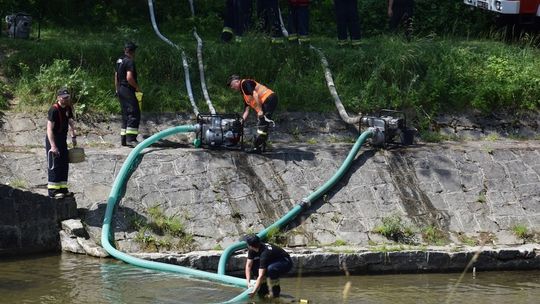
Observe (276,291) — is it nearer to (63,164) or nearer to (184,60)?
(63,164)

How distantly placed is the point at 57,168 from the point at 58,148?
29cm

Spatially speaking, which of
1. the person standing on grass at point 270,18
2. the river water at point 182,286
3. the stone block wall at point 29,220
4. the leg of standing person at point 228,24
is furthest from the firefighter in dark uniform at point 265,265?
the leg of standing person at point 228,24

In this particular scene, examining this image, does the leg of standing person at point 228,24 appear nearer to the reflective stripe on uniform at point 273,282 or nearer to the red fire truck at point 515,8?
the red fire truck at point 515,8

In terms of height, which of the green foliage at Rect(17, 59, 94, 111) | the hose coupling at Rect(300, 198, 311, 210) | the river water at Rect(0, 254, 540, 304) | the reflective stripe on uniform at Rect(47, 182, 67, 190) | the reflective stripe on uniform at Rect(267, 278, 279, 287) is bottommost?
the river water at Rect(0, 254, 540, 304)

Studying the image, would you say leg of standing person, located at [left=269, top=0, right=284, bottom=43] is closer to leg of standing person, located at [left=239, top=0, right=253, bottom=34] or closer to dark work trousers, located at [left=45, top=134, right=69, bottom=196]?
leg of standing person, located at [left=239, top=0, right=253, bottom=34]

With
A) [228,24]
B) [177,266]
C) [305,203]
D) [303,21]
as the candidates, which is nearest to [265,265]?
[177,266]

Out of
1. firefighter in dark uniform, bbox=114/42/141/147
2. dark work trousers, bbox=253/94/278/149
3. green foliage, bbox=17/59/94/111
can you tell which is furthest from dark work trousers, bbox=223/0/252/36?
firefighter in dark uniform, bbox=114/42/141/147

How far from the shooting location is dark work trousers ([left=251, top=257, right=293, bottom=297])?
47.3 ft

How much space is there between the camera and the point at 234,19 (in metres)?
22.2

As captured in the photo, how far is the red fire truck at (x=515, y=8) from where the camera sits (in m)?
22.9

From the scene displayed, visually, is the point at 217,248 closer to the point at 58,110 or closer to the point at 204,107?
the point at 58,110

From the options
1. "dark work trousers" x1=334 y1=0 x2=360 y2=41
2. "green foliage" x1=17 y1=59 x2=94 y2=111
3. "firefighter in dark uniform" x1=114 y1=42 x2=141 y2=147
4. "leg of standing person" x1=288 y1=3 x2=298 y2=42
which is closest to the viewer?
"firefighter in dark uniform" x1=114 y1=42 x2=141 y2=147

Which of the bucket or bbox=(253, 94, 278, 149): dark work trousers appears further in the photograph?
bbox=(253, 94, 278, 149): dark work trousers

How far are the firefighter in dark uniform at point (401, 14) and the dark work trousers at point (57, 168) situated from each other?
357 inches
